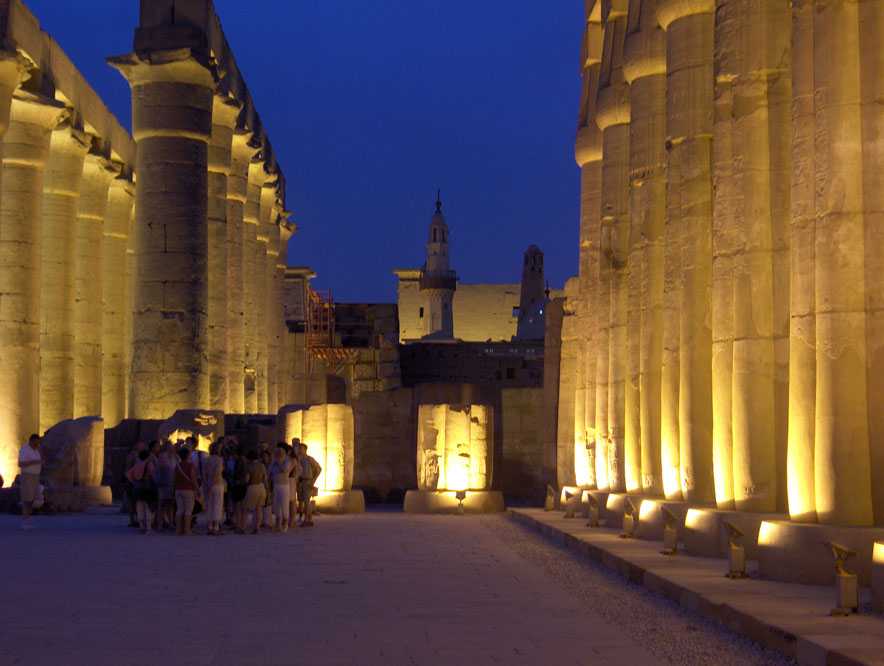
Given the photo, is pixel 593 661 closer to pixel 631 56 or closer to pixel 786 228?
pixel 786 228

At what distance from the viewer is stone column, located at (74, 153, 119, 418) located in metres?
30.8

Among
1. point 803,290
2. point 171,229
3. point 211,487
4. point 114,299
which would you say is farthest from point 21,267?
point 803,290

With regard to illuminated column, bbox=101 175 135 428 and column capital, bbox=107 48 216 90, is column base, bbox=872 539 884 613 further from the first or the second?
illuminated column, bbox=101 175 135 428

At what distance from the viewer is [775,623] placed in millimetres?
7961

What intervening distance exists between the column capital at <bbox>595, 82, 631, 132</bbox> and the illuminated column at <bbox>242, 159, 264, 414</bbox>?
51.1ft

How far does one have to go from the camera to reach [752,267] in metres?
12.7

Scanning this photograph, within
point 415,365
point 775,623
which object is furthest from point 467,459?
point 415,365

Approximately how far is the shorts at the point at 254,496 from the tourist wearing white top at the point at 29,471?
313cm

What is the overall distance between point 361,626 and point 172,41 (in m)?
18.4

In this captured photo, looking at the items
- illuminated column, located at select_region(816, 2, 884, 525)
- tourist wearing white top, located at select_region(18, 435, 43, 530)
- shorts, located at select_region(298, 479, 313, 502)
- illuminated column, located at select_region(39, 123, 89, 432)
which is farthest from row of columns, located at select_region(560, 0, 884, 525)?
illuminated column, located at select_region(39, 123, 89, 432)

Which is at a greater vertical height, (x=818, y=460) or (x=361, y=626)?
(x=818, y=460)

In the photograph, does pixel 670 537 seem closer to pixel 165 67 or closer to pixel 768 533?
pixel 768 533

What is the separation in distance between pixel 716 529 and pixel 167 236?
15.5 metres

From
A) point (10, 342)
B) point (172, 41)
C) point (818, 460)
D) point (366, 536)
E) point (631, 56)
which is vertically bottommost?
point (366, 536)
